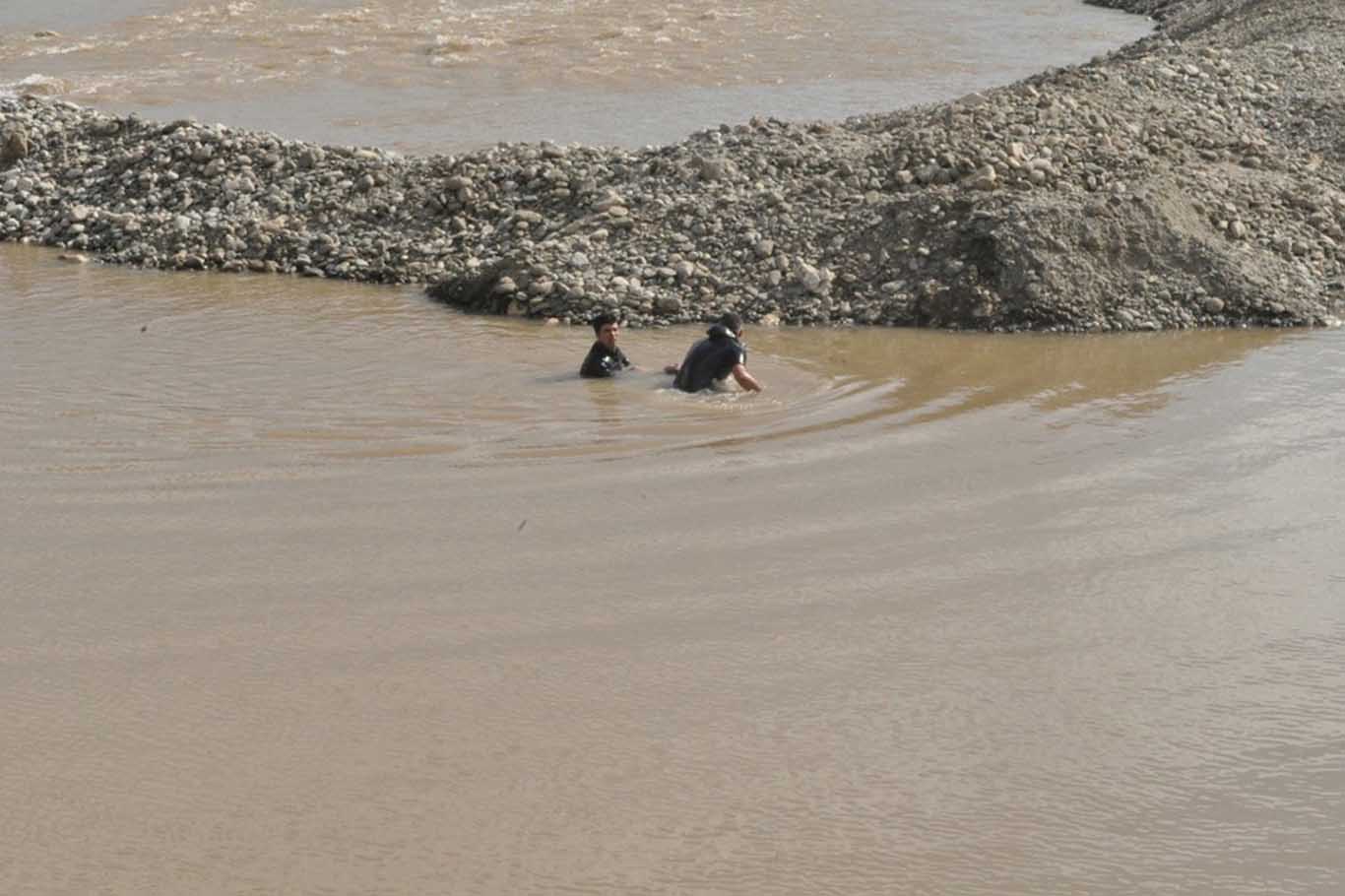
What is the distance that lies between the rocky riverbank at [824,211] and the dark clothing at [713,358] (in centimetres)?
197

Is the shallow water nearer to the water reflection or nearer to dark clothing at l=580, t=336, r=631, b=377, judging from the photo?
the water reflection

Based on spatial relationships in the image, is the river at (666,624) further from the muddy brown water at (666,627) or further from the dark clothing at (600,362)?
the dark clothing at (600,362)

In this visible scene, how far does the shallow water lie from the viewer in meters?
23.4

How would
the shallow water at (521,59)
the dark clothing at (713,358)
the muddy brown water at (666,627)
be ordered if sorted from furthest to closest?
the shallow water at (521,59)
the dark clothing at (713,358)
the muddy brown water at (666,627)

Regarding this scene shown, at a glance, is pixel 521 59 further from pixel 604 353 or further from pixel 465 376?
pixel 604 353

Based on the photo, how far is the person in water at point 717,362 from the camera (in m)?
11.0

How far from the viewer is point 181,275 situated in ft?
48.5

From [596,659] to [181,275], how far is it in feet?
28.7

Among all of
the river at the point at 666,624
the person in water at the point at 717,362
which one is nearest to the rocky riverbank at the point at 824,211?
the river at the point at 666,624

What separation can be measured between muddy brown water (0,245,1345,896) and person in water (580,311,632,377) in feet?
0.59

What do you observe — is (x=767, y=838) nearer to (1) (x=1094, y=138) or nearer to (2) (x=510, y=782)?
(2) (x=510, y=782)

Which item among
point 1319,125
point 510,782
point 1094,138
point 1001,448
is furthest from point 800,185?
point 510,782

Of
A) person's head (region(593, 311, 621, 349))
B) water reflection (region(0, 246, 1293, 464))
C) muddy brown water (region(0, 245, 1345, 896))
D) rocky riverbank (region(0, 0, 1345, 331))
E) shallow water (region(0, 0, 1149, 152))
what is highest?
shallow water (region(0, 0, 1149, 152))

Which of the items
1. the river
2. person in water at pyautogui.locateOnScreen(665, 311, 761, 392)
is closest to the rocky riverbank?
the river
